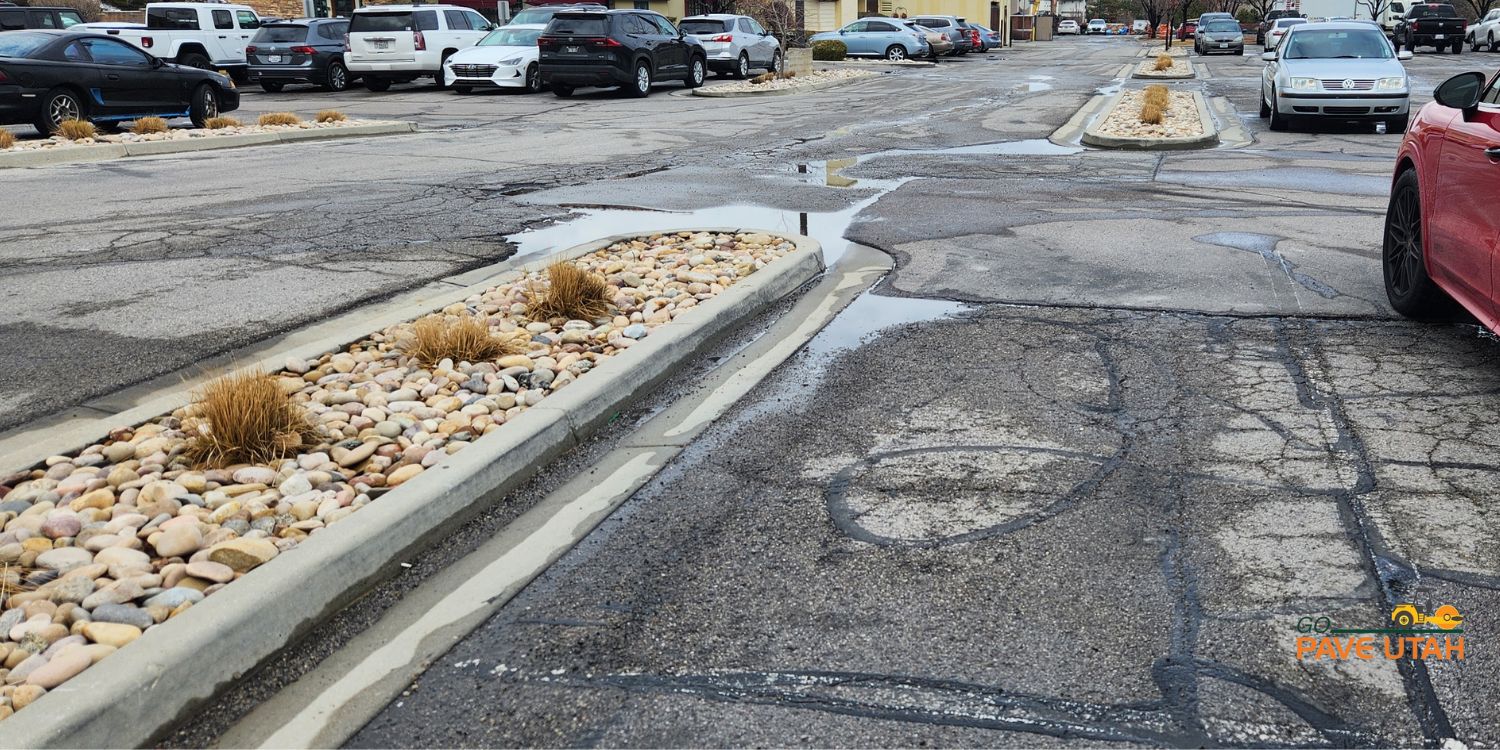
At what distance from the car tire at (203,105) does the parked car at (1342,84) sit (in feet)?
53.9

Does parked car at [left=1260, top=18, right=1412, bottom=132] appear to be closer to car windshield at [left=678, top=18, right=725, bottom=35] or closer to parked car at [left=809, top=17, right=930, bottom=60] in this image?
car windshield at [left=678, top=18, right=725, bottom=35]

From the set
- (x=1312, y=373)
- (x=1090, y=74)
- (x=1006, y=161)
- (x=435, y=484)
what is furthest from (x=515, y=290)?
(x=1090, y=74)

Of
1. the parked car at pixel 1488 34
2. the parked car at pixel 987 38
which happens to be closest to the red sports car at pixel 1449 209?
the parked car at pixel 1488 34

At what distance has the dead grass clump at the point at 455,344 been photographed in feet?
19.4

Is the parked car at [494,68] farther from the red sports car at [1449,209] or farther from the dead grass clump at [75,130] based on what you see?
the red sports car at [1449,209]

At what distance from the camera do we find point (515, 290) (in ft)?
24.3

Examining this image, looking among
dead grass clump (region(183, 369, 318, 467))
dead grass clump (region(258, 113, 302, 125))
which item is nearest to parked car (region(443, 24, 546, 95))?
dead grass clump (region(258, 113, 302, 125))

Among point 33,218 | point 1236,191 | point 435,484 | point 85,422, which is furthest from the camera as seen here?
point 1236,191

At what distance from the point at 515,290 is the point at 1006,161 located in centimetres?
903

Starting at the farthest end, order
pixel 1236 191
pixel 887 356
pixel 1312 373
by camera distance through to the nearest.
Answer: pixel 1236 191
pixel 887 356
pixel 1312 373

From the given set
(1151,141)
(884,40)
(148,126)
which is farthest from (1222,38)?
(148,126)

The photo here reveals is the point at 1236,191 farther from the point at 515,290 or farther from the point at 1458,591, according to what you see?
the point at 1458,591

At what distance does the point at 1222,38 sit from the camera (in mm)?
53156

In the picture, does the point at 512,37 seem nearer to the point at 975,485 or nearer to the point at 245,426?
the point at 245,426
